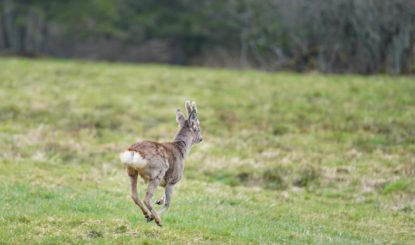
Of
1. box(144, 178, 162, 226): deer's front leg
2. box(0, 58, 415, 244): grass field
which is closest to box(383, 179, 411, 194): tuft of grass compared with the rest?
box(0, 58, 415, 244): grass field

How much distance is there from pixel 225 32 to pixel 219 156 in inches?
1197

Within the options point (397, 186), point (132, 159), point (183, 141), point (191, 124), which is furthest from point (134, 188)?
point (397, 186)

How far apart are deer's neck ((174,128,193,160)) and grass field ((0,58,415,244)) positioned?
1059 mm

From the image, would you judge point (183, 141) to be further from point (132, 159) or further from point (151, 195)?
point (132, 159)

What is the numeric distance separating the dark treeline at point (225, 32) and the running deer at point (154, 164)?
19.2 metres

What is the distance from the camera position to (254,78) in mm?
28359

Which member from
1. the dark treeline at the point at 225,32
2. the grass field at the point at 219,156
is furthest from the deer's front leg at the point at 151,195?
the dark treeline at the point at 225,32

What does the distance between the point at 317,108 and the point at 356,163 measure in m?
5.28

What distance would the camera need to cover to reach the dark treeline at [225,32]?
29.5 meters

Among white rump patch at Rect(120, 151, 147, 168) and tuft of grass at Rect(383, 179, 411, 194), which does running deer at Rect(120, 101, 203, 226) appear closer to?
white rump patch at Rect(120, 151, 147, 168)

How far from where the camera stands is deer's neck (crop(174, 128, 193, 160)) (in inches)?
459

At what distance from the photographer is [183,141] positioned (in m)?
11.9

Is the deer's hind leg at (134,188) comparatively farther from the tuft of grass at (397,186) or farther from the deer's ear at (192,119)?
the tuft of grass at (397,186)

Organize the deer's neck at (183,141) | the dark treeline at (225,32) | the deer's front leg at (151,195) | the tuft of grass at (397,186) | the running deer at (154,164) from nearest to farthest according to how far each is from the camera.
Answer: the running deer at (154,164) < the deer's front leg at (151,195) < the deer's neck at (183,141) < the tuft of grass at (397,186) < the dark treeline at (225,32)
